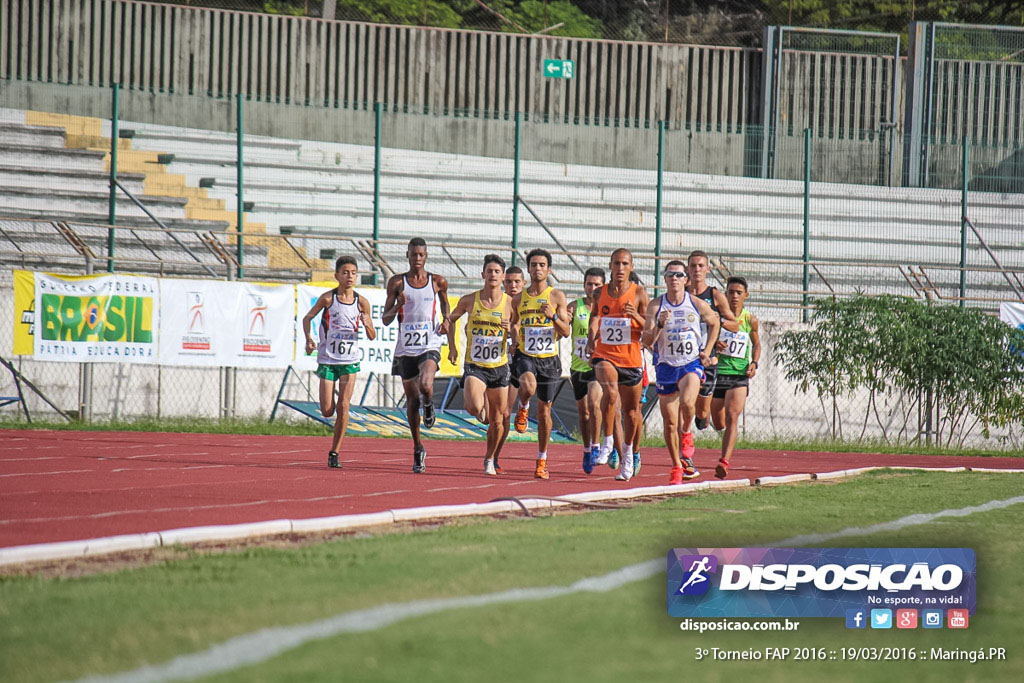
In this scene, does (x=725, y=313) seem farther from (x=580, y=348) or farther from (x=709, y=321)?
(x=580, y=348)

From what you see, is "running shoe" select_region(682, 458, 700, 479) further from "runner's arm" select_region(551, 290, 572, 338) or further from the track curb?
"runner's arm" select_region(551, 290, 572, 338)

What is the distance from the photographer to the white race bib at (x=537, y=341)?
1289 centimetres

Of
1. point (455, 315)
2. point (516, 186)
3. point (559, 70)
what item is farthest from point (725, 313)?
point (559, 70)

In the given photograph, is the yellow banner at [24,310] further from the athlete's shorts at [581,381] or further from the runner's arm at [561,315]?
the runner's arm at [561,315]

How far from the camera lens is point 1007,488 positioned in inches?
478

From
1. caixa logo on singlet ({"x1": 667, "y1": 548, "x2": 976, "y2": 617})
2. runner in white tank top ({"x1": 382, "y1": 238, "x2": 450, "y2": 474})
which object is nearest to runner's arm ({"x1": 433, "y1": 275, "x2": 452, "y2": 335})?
runner in white tank top ({"x1": 382, "y1": 238, "x2": 450, "y2": 474})

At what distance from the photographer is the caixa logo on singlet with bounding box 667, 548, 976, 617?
493 cm

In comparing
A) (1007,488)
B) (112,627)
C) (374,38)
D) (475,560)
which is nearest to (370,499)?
(475,560)

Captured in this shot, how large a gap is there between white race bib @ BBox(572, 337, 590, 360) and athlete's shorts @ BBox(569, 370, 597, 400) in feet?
0.58

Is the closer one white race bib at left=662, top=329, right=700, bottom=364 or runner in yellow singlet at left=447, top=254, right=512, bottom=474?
white race bib at left=662, top=329, right=700, bottom=364

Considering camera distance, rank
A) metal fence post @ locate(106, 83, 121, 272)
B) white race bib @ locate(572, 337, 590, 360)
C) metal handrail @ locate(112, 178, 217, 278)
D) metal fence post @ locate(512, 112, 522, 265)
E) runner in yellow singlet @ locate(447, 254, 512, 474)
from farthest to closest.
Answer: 1. metal fence post @ locate(512, 112, 522, 265)
2. metal fence post @ locate(106, 83, 121, 272)
3. metal handrail @ locate(112, 178, 217, 278)
4. white race bib @ locate(572, 337, 590, 360)
5. runner in yellow singlet @ locate(447, 254, 512, 474)

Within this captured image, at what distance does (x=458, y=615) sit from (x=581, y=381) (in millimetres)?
8650

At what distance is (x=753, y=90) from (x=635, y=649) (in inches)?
1151

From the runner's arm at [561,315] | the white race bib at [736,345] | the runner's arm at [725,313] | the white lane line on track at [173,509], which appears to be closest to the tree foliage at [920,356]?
the white race bib at [736,345]
